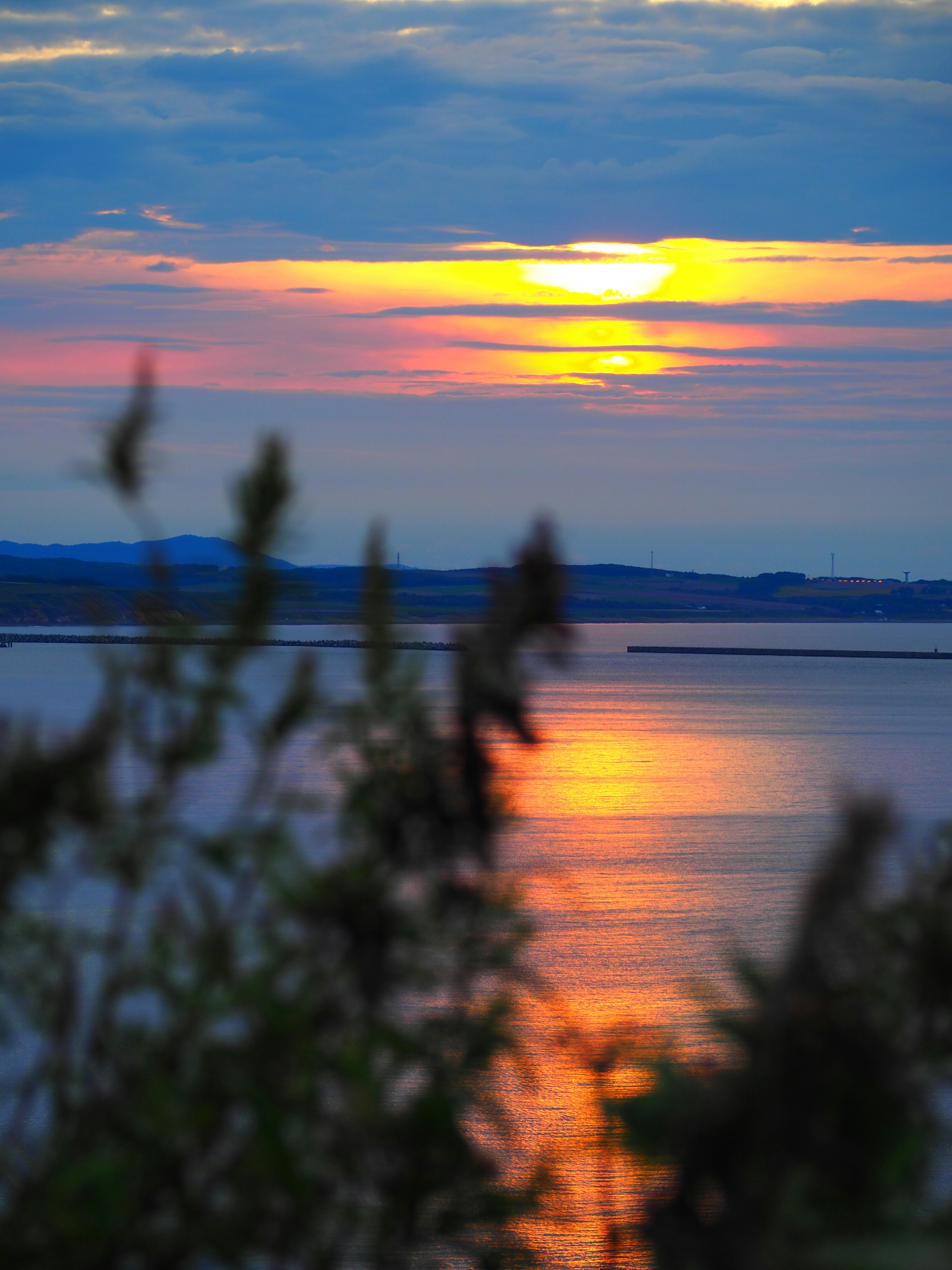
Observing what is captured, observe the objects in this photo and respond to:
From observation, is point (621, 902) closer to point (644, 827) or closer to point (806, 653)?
point (644, 827)

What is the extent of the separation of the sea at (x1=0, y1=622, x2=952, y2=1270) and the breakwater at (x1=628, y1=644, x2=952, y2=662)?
39.8 m

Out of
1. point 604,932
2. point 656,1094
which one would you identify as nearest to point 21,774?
point 656,1094

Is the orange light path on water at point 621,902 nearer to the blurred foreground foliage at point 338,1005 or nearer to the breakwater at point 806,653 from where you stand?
the blurred foreground foliage at point 338,1005

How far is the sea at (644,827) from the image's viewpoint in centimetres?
354

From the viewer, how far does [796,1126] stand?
6.06 ft

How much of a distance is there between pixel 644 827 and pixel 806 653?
111825mm

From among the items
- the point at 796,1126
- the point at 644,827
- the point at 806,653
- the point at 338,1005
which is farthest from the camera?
the point at 806,653

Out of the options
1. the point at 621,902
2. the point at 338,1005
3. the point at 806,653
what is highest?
the point at 338,1005

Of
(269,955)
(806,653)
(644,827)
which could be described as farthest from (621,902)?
(806,653)

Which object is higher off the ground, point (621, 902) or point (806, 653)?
point (806, 653)

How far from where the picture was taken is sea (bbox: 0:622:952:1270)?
354 centimetres

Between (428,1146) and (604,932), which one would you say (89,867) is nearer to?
(428,1146)

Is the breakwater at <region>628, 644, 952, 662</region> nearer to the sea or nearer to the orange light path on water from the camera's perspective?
the sea

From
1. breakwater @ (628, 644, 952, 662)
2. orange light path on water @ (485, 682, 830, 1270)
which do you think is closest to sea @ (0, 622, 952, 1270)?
orange light path on water @ (485, 682, 830, 1270)
